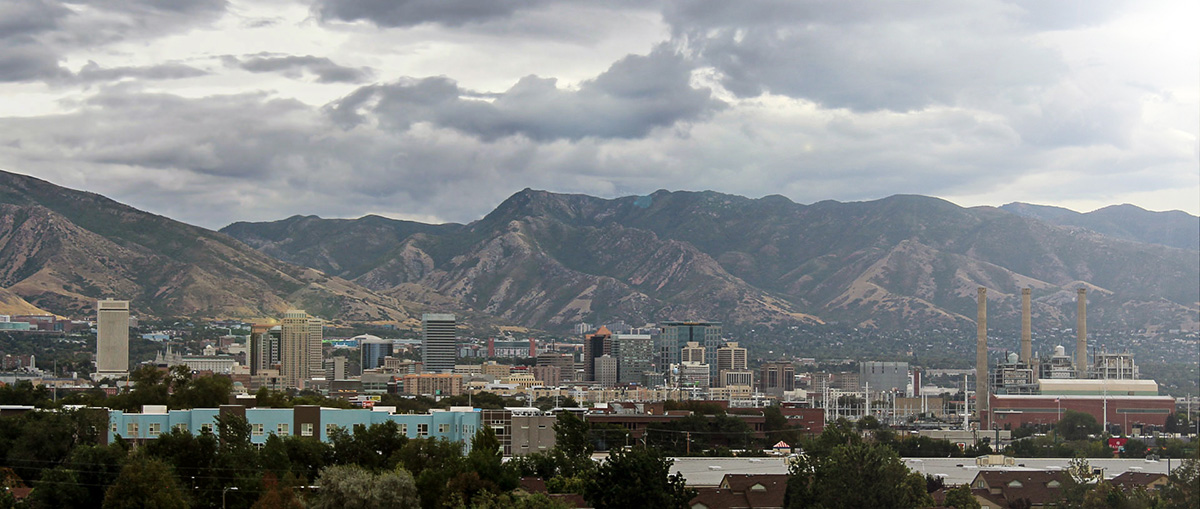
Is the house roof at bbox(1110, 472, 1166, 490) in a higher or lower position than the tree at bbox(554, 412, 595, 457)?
lower

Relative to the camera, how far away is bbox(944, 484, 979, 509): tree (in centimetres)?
6600

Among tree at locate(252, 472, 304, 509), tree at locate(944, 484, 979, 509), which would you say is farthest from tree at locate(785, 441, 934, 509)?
tree at locate(252, 472, 304, 509)

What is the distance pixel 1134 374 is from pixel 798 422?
79.0 meters

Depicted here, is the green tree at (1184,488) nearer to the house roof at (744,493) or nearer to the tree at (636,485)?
the house roof at (744,493)

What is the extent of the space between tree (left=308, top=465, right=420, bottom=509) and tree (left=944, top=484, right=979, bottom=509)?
26547 mm

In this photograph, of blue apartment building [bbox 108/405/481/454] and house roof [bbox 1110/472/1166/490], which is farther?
blue apartment building [bbox 108/405/481/454]

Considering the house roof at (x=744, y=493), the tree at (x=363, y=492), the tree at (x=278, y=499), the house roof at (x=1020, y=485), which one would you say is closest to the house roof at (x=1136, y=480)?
the house roof at (x=1020, y=485)

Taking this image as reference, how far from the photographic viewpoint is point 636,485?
58.2 meters

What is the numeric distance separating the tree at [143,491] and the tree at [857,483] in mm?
26539

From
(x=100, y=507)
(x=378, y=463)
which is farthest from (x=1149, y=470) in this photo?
(x=100, y=507)

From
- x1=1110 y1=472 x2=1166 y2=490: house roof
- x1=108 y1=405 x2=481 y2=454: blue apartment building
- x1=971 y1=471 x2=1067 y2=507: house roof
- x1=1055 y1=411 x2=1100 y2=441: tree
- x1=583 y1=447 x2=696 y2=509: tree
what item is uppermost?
x1=108 y1=405 x2=481 y2=454: blue apartment building

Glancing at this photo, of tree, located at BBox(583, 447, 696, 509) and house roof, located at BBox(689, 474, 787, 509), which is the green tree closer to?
house roof, located at BBox(689, 474, 787, 509)

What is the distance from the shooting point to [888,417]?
19912 centimetres

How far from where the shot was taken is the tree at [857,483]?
6231cm
